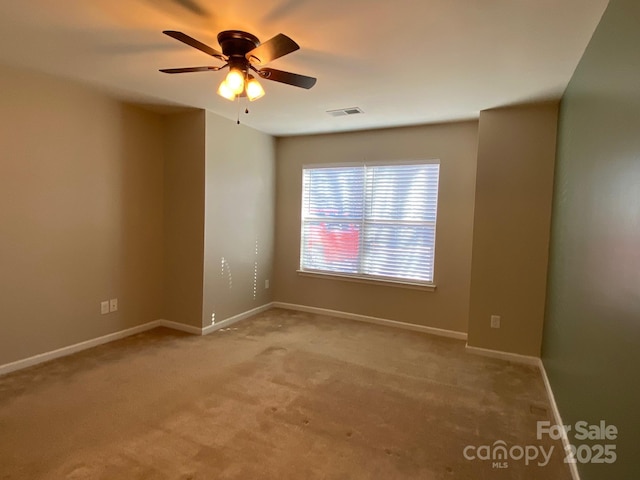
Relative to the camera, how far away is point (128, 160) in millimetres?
3895

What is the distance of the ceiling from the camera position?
1954mm

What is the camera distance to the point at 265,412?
8.25ft

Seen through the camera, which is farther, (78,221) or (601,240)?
(78,221)

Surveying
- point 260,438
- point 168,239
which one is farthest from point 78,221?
point 260,438

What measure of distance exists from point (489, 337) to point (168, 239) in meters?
3.69

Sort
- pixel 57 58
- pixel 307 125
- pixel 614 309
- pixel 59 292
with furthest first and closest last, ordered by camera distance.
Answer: pixel 307 125 → pixel 59 292 → pixel 57 58 → pixel 614 309

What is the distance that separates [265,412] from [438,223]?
2.87 metres

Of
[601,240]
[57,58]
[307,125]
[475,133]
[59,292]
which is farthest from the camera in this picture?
[307,125]

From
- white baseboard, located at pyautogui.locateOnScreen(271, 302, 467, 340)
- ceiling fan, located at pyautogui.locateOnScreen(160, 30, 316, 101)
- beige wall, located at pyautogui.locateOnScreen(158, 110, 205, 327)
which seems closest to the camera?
ceiling fan, located at pyautogui.locateOnScreen(160, 30, 316, 101)

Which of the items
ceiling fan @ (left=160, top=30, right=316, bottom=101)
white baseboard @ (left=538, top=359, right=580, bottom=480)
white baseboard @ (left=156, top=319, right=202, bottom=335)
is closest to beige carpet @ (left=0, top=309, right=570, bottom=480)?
white baseboard @ (left=538, top=359, right=580, bottom=480)

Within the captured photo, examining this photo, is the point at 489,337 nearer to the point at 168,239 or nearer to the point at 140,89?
the point at 168,239

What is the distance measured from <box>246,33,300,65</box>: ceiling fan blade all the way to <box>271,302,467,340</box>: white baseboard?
344 cm

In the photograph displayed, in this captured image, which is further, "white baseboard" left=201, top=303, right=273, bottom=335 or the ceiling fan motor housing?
"white baseboard" left=201, top=303, right=273, bottom=335

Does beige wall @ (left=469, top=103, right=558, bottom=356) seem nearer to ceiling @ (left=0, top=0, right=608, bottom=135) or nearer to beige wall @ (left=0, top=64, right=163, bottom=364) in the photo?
ceiling @ (left=0, top=0, right=608, bottom=135)
